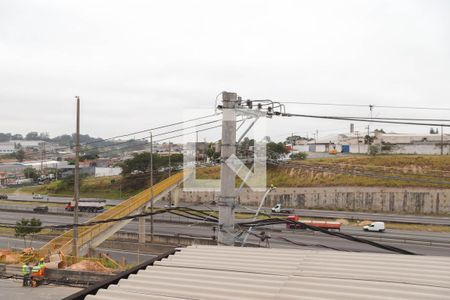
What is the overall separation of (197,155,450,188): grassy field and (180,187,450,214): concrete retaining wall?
65 cm

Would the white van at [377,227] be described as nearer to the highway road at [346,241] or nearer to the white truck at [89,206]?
the highway road at [346,241]

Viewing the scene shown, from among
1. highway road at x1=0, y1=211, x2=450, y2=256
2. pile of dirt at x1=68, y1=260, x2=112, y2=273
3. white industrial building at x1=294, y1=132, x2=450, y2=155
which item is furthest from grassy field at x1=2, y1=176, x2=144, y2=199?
white industrial building at x1=294, y1=132, x2=450, y2=155

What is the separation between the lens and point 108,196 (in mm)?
44812

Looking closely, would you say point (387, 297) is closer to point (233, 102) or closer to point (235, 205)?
point (235, 205)

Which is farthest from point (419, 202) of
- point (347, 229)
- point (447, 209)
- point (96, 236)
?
point (96, 236)

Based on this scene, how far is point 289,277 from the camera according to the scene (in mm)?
4488

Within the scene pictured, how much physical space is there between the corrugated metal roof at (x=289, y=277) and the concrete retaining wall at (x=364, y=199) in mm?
30367

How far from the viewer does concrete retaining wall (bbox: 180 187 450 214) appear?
1256 inches

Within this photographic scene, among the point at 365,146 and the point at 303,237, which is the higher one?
the point at 365,146

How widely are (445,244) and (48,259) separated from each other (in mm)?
19495

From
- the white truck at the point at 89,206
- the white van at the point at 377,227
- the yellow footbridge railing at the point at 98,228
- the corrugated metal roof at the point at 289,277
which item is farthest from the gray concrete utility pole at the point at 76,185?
the white truck at the point at 89,206

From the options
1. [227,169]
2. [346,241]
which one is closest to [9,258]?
[227,169]

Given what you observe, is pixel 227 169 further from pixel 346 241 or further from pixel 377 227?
pixel 377 227

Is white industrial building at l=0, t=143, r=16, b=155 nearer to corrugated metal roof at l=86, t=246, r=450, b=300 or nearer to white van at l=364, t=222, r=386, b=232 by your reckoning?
white van at l=364, t=222, r=386, b=232
